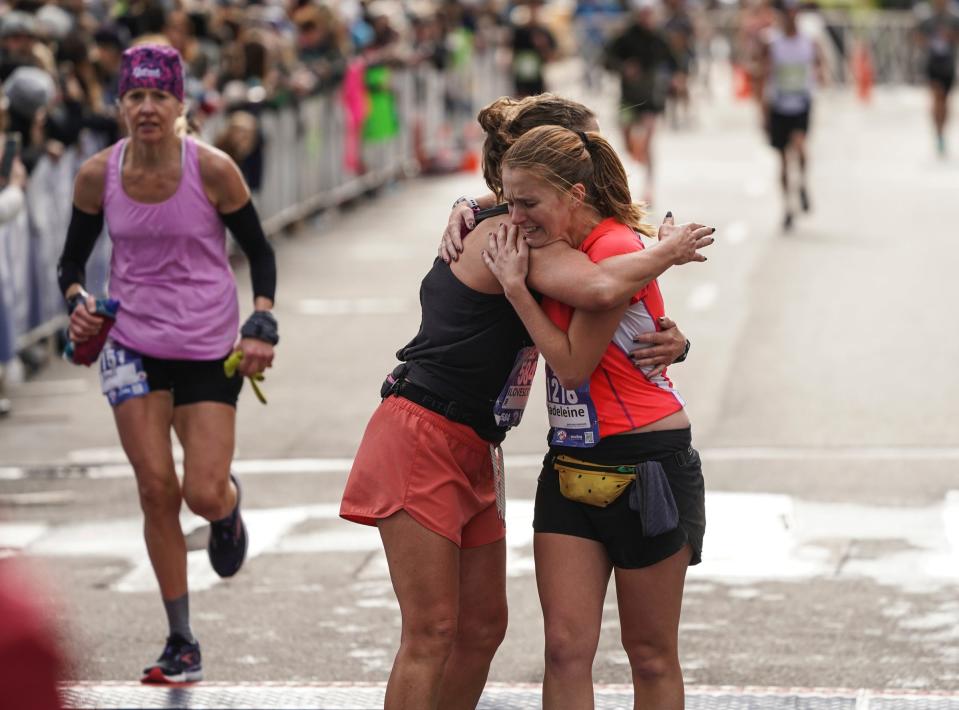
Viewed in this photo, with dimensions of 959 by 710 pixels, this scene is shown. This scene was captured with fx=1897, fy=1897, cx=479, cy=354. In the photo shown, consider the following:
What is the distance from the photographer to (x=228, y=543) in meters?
6.44

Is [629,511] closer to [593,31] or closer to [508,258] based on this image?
[508,258]

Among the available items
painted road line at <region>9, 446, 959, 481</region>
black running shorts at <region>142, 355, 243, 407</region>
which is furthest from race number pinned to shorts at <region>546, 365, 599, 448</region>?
painted road line at <region>9, 446, 959, 481</region>

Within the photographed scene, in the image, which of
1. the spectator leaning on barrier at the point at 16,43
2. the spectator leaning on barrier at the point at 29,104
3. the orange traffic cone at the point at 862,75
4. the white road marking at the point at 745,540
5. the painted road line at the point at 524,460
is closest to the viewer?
the white road marking at the point at 745,540

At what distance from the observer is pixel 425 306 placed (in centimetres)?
442

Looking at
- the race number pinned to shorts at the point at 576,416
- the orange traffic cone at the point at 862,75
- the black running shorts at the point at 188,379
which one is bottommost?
the orange traffic cone at the point at 862,75

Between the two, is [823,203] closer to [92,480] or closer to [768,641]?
[92,480]

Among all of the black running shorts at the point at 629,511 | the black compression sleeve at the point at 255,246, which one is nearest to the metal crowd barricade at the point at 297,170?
the black compression sleeve at the point at 255,246

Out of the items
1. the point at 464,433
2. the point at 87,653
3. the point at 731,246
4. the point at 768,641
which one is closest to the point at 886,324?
the point at 731,246

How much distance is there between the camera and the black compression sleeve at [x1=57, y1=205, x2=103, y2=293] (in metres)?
6.12

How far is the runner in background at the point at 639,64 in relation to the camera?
20156mm

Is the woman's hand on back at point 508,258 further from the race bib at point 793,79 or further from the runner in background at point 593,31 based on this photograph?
the runner in background at point 593,31

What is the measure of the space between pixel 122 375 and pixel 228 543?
792mm

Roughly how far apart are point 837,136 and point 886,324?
16.3 m

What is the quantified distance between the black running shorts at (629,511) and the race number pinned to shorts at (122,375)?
1.97 metres
